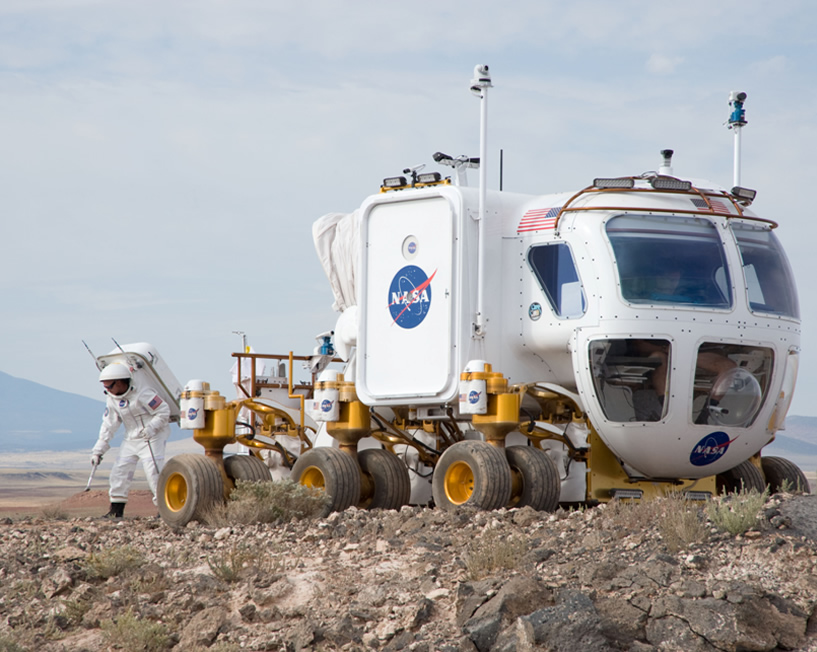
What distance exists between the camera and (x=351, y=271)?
15.2 metres

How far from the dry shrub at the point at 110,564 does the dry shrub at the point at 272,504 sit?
2.00 metres

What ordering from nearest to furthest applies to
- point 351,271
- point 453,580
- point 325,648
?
point 325,648, point 453,580, point 351,271

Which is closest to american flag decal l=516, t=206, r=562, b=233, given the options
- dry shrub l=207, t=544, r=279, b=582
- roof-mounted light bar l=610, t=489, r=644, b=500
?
roof-mounted light bar l=610, t=489, r=644, b=500

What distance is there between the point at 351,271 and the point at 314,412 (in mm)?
2519

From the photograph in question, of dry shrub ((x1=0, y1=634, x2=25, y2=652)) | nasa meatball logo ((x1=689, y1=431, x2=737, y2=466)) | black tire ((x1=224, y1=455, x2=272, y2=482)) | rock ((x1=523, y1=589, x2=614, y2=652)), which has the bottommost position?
dry shrub ((x1=0, y1=634, x2=25, y2=652))

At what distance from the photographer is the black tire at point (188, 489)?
12.9m

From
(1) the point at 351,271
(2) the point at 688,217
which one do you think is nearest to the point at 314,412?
(1) the point at 351,271

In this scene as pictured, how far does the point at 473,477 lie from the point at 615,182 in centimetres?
323

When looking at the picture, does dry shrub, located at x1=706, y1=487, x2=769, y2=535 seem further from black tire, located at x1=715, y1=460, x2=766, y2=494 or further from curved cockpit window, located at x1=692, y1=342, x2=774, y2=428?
black tire, located at x1=715, y1=460, x2=766, y2=494

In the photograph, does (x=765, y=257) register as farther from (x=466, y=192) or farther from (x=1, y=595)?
(x=1, y=595)

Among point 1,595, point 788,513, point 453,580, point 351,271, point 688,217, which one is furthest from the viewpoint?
point 351,271

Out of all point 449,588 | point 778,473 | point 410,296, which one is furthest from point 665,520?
point 778,473

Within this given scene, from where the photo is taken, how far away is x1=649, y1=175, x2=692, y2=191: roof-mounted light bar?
11.8 meters

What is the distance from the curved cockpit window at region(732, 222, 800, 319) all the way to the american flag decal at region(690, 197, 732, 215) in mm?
166
